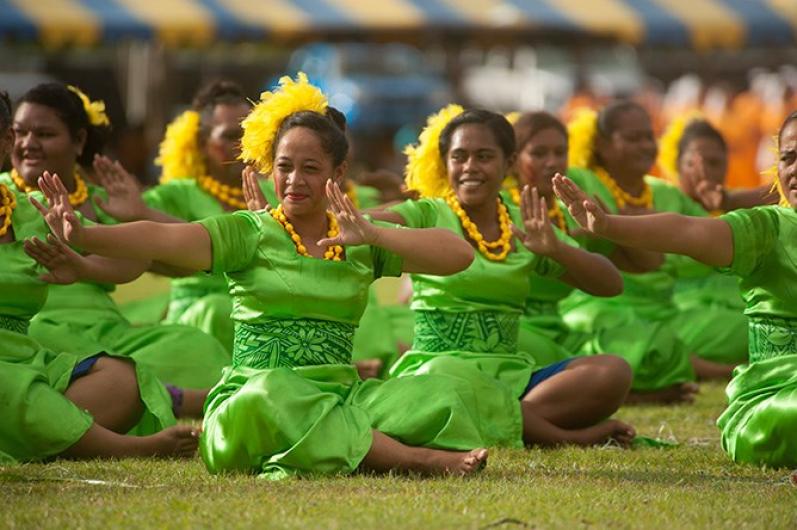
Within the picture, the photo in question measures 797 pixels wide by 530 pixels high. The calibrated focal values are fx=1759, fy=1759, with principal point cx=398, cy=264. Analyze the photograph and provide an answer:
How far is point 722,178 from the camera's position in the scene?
9.30 m

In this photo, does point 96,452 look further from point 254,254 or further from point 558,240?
point 558,240

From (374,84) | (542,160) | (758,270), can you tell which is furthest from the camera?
(374,84)

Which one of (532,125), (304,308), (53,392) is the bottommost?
(53,392)

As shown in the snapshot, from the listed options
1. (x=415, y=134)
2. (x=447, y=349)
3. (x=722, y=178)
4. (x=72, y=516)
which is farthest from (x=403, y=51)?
(x=72, y=516)

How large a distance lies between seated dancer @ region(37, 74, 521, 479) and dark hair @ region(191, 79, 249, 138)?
7.46ft

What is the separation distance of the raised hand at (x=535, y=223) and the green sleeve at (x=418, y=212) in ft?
1.40

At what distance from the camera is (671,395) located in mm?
7910

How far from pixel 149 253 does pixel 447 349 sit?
1.61m

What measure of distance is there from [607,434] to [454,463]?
123 cm

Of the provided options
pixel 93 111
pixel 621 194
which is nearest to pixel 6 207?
pixel 93 111

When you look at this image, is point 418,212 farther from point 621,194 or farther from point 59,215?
point 621,194

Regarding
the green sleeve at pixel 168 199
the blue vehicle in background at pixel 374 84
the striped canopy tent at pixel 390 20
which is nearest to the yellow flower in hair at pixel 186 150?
the green sleeve at pixel 168 199

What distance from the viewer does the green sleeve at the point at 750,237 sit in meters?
5.53

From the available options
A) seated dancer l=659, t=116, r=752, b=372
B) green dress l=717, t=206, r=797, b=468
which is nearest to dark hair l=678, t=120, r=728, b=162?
seated dancer l=659, t=116, r=752, b=372
